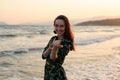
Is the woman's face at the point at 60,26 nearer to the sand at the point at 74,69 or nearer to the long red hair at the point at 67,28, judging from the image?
the long red hair at the point at 67,28

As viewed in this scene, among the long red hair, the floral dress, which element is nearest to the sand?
the floral dress

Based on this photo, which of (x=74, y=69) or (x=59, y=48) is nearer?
(x=59, y=48)

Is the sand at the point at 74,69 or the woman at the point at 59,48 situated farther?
the sand at the point at 74,69

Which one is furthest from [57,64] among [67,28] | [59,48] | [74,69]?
[74,69]

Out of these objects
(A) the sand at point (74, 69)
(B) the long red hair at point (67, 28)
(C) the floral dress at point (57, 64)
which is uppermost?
(B) the long red hair at point (67, 28)

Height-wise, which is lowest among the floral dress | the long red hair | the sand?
the sand

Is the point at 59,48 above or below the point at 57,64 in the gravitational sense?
above

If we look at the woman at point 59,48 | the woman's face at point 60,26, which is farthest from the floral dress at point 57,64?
the woman's face at point 60,26

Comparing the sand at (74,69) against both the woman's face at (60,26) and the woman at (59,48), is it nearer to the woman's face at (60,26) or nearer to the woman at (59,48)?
the woman at (59,48)

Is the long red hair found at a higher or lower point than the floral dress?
higher

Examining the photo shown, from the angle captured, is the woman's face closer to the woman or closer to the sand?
the woman

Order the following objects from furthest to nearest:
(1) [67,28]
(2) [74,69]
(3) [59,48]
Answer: (2) [74,69]
(1) [67,28]
(3) [59,48]

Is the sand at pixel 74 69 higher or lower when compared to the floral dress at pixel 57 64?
lower

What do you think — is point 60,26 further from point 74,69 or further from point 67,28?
point 74,69
